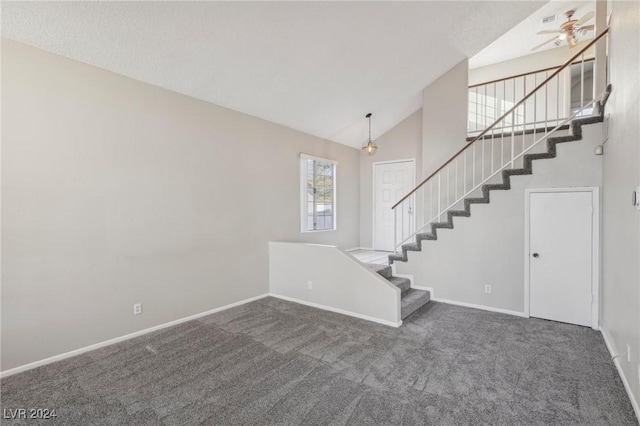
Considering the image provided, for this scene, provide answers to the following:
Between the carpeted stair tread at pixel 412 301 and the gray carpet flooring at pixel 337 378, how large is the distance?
32 cm

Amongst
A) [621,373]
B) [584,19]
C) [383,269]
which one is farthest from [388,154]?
[621,373]

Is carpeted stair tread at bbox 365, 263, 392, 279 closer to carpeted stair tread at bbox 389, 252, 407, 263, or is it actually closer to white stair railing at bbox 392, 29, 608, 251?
carpeted stair tread at bbox 389, 252, 407, 263

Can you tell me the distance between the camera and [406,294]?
4.57m

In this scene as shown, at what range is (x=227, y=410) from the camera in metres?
2.18

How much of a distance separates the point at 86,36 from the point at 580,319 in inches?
249

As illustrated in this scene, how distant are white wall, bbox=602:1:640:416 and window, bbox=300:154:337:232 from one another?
4266 millimetres

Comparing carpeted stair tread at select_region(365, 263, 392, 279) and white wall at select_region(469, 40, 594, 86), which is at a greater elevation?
white wall at select_region(469, 40, 594, 86)

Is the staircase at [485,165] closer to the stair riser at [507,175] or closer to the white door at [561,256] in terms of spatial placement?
the stair riser at [507,175]

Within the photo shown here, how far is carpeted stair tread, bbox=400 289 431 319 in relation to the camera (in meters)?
3.99

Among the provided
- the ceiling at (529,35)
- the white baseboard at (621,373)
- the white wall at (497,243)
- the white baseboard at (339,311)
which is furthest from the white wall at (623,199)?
the white baseboard at (339,311)

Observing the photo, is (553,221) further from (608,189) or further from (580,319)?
(580,319)

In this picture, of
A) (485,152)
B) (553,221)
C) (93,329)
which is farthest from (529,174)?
(93,329)

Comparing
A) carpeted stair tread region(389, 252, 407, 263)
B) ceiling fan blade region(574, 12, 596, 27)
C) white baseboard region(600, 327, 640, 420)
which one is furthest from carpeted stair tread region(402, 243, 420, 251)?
ceiling fan blade region(574, 12, 596, 27)

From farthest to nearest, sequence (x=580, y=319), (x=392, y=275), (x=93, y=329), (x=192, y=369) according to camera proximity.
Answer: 1. (x=392, y=275)
2. (x=580, y=319)
3. (x=93, y=329)
4. (x=192, y=369)
